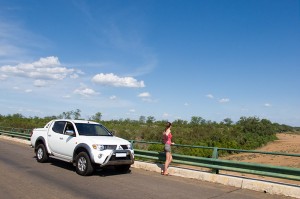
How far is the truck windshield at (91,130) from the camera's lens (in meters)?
11.5

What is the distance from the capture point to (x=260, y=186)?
8.91 meters

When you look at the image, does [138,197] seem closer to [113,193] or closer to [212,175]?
[113,193]

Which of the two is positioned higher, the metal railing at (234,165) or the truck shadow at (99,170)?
the metal railing at (234,165)

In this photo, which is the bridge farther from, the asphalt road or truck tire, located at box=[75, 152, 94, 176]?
truck tire, located at box=[75, 152, 94, 176]

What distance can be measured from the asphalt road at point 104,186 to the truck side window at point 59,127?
1.45 metres

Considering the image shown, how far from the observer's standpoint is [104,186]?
8.95 meters

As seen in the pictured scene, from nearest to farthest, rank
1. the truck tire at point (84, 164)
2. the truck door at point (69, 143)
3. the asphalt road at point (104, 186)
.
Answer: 1. the asphalt road at point (104, 186)
2. the truck tire at point (84, 164)
3. the truck door at point (69, 143)

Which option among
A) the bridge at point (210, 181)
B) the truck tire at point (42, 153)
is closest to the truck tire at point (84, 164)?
the bridge at point (210, 181)

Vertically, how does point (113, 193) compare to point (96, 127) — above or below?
below

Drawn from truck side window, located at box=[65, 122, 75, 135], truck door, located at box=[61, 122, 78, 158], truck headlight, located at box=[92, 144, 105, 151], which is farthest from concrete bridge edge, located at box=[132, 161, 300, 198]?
truck side window, located at box=[65, 122, 75, 135]

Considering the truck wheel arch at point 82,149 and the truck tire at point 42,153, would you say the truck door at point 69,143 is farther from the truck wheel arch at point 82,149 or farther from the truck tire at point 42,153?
the truck tire at point 42,153

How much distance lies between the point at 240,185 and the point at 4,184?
A: 6.53 metres

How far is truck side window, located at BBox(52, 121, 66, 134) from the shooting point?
1234cm

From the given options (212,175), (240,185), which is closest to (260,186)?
(240,185)
